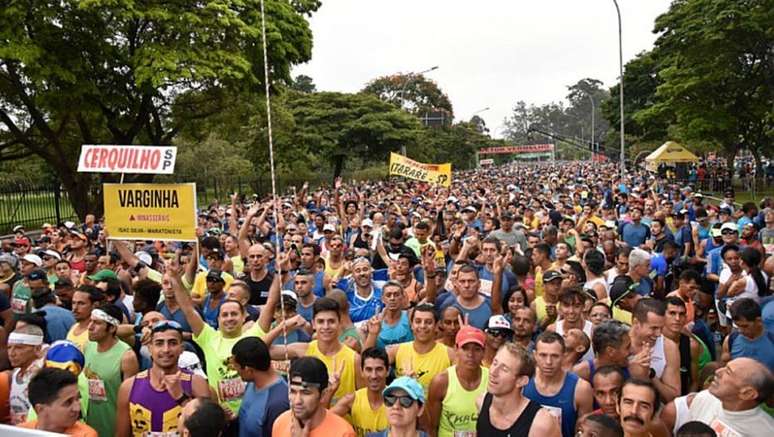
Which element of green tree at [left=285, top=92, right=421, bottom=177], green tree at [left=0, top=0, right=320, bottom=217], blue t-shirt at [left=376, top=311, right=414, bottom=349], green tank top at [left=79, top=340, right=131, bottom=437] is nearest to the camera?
green tank top at [left=79, top=340, right=131, bottom=437]

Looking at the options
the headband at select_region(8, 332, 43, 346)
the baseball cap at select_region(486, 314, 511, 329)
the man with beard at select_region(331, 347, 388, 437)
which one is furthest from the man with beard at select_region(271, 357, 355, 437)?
the headband at select_region(8, 332, 43, 346)

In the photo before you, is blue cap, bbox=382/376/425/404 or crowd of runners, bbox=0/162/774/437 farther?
crowd of runners, bbox=0/162/774/437

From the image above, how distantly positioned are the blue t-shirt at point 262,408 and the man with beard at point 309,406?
32 cm

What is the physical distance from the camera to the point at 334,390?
409 cm

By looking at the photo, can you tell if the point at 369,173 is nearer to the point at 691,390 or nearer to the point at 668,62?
the point at 668,62

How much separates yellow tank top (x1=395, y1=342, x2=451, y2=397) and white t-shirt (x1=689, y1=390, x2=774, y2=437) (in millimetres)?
1632

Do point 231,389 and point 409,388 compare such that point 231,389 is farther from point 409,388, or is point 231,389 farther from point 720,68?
point 720,68

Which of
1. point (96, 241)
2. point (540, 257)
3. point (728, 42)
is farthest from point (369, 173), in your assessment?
point (540, 257)

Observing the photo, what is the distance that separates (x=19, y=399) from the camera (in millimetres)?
4289

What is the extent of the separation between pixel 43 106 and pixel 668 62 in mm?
26749

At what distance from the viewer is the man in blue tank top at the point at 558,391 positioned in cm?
392

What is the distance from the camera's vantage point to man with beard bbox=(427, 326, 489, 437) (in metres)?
3.94

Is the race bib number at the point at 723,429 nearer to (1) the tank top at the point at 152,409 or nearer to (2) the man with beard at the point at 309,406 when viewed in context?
(2) the man with beard at the point at 309,406

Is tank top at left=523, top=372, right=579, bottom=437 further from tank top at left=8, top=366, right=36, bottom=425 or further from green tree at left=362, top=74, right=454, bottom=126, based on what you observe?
green tree at left=362, top=74, right=454, bottom=126
